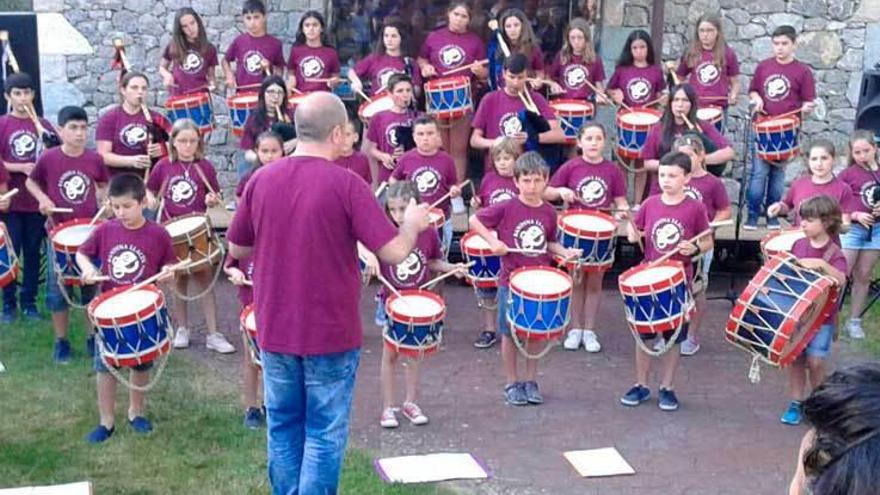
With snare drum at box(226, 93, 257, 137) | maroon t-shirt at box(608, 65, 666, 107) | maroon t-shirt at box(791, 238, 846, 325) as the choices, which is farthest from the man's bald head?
maroon t-shirt at box(608, 65, 666, 107)

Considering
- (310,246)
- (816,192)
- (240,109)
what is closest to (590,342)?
(816,192)

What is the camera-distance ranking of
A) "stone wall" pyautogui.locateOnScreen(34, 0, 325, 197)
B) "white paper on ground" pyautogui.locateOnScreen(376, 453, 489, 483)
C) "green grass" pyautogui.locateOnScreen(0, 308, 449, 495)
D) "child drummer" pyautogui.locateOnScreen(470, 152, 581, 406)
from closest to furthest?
"green grass" pyautogui.locateOnScreen(0, 308, 449, 495), "white paper on ground" pyautogui.locateOnScreen(376, 453, 489, 483), "child drummer" pyautogui.locateOnScreen(470, 152, 581, 406), "stone wall" pyautogui.locateOnScreen(34, 0, 325, 197)

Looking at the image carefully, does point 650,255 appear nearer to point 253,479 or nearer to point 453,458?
point 453,458

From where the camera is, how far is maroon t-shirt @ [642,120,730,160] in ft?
26.3

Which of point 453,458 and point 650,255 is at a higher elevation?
point 650,255

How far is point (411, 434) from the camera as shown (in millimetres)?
6137

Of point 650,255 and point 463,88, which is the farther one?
point 463,88

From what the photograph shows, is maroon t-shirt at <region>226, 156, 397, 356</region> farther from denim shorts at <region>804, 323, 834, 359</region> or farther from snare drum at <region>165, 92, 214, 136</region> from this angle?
snare drum at <region>165, 92, 214, 136</region>

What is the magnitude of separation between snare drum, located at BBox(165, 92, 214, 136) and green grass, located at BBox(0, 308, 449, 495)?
8.38ft

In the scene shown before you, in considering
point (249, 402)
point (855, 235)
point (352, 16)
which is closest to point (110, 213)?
point (249, 402)

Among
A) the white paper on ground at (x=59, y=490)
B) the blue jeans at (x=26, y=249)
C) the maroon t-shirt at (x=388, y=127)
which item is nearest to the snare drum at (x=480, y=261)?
the maroon t-shirt at (x=388, y=127)

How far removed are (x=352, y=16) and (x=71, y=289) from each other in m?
4.03

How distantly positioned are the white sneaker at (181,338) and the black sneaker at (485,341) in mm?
1909

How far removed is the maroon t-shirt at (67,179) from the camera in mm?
7246
